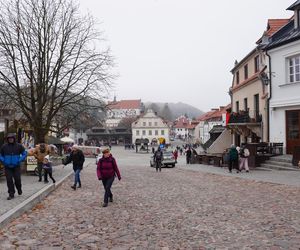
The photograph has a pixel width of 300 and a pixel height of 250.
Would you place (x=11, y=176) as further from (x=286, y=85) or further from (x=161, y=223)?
(x=286, y=85)

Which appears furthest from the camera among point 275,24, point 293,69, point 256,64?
point 256,64

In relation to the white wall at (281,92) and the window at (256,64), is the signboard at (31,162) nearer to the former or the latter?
the white wall at (281,92)

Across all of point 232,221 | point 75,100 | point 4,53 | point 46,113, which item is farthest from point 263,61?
point 232,221

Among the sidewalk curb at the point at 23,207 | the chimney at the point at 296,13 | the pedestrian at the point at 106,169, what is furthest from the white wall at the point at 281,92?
the sidewalk curb at the point at 23,207

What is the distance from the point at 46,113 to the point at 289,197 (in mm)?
18320

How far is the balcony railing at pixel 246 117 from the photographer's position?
3030 centimetres

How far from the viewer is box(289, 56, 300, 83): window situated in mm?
24234

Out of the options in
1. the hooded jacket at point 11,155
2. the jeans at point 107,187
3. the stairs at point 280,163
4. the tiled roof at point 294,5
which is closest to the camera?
the jeans at point 107,187

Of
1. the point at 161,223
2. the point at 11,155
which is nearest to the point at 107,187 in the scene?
the point at 11,155

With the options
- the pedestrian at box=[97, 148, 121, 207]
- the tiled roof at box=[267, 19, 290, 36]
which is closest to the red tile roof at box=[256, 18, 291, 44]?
the tiled roof at box=[267, 19, 290, 36]

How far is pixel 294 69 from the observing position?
24.5 metres

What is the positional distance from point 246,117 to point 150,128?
94.7 metres

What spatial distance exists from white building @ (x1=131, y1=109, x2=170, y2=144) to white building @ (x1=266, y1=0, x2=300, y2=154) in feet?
324

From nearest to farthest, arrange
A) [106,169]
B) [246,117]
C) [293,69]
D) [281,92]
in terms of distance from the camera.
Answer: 1. [106,169]
2. [293,69]
3. [281,92]
4. [246,117]
